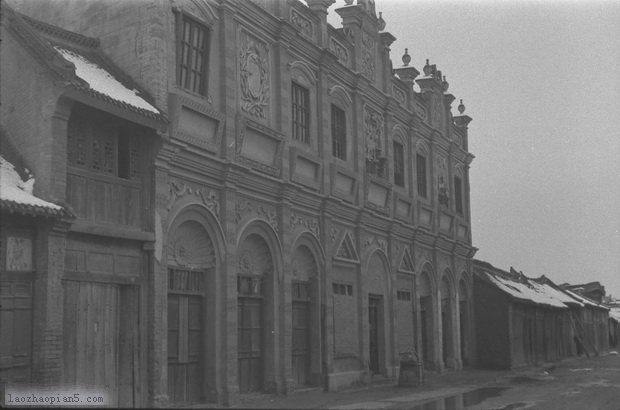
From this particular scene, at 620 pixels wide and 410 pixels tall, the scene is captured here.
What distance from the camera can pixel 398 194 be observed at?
27.3 meters

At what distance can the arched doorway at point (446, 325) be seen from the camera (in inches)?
1256

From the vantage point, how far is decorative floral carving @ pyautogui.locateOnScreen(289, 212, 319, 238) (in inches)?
798

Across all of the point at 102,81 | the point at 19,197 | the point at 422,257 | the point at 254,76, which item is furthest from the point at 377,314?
the point at 19,197

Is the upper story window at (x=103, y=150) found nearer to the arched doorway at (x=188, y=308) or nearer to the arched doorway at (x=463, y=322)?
the arched doorway at (x=188, y=308)

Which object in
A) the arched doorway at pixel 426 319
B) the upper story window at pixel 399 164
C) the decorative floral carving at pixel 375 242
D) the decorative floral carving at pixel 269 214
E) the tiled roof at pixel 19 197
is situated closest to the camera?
the tiled roof at pixel 19 197

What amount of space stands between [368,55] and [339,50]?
230 centimetres

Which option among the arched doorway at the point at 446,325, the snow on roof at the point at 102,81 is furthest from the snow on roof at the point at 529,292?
the snow on roof at the point at 102,81

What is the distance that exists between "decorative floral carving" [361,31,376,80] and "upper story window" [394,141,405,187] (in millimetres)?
3293

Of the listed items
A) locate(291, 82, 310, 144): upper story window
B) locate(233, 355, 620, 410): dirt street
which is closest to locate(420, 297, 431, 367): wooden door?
locate(233, 355, 620, 410): dirt street

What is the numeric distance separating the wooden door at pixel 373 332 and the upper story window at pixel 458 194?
1092 cm

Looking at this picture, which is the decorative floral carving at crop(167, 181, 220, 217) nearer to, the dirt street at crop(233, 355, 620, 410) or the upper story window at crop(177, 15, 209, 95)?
the upper story window at crop(177, 15, 209, 95)

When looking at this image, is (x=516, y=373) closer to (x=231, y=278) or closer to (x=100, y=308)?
(x=231, y=278)

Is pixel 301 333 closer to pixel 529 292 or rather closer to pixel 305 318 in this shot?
pixel 305 318

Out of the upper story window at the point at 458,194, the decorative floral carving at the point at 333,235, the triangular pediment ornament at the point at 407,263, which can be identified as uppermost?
the upper story window at the point at 458,194
